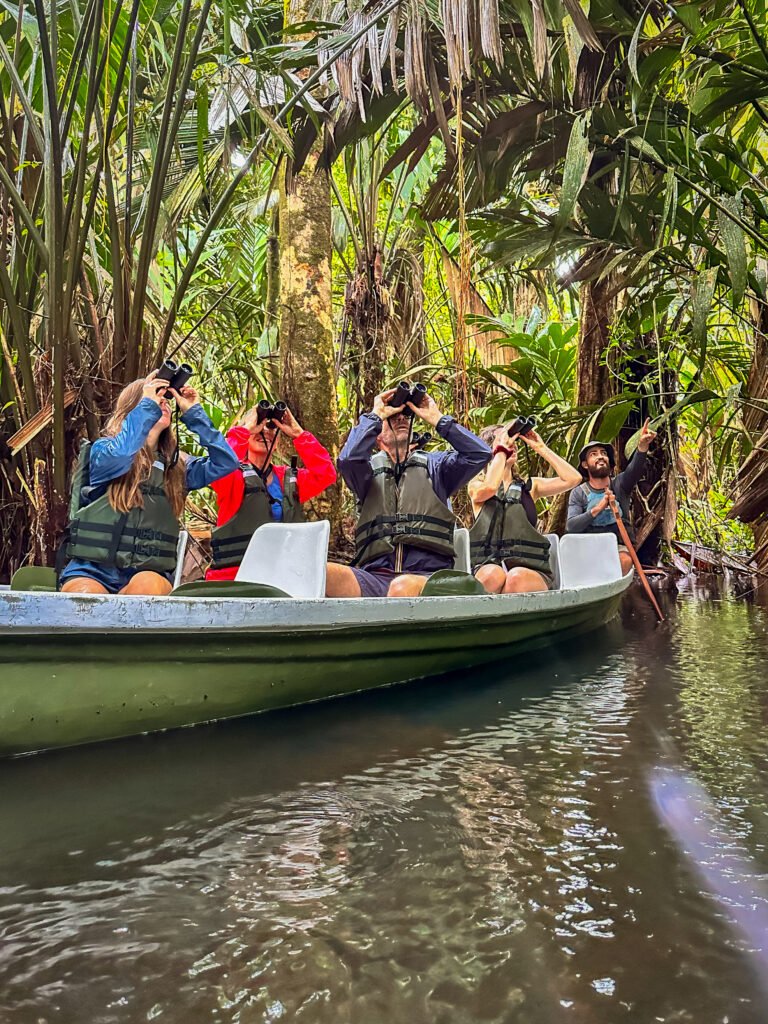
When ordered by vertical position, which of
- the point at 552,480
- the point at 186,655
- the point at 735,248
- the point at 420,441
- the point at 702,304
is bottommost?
the point at 186,655

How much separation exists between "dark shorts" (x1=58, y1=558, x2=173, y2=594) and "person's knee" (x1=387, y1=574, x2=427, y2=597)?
3.64 feet

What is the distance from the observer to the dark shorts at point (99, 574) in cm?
317

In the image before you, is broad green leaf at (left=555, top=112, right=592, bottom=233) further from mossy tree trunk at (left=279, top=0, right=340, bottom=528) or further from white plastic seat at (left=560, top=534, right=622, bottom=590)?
white plastic seat at (left=560, top=534, right=622, bottom=590)

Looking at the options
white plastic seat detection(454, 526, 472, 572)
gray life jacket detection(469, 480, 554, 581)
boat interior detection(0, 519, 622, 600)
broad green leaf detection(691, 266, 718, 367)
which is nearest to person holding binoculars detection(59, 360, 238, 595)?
boat interior detection(0, 519, 622, 600)

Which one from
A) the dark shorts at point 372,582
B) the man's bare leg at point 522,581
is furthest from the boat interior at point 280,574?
the man's bare leg at point 522,581

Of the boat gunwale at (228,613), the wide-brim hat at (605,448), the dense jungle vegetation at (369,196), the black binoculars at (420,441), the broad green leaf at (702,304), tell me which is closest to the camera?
the boat gunwale at (228,613)

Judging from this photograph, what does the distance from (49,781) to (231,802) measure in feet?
1.68

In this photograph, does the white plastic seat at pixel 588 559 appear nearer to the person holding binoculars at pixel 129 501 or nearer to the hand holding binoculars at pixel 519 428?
the hand holding binoculars at pixel 519 428

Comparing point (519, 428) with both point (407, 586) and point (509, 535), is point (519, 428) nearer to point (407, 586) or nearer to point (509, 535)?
point (509, 535)

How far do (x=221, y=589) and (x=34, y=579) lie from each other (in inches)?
34.5

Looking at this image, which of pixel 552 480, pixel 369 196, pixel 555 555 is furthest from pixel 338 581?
pixel 369 196

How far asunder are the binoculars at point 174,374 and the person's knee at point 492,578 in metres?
1.86

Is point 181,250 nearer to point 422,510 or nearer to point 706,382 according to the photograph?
point 706,382

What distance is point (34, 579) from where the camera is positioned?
10.3 ft
